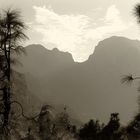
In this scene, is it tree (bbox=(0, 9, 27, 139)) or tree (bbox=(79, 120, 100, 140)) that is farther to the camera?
tree (bbox=(79, 120, 100, 140))

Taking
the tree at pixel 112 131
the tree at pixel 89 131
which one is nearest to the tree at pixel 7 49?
the tree at pixel 112 131

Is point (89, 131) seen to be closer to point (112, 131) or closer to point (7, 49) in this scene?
point (112, 131)

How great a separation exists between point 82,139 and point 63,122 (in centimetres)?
1153

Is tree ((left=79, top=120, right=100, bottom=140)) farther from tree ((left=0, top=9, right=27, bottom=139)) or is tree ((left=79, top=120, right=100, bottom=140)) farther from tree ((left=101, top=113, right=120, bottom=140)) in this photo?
tree ((left=0, top=9, right=27, bottom=139))

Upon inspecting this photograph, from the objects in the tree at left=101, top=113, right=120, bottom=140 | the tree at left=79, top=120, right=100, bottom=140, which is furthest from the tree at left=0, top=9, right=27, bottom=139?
the tree at left=79, top=120, right=100, bottom=140

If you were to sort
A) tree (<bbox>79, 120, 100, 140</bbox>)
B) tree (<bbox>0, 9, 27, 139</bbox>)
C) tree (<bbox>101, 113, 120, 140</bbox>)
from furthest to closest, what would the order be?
tree (<bbox>79, 120, 100, 140</bbox>), tree (<bbox>101, 113, 120, 140</bbox>), tree (<bbox>0, 9, 27, 139</bbox>)

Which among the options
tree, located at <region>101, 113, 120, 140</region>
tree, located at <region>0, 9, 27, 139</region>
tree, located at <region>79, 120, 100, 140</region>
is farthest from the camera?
tree, located at <region>79, 120, 100, 140</region>

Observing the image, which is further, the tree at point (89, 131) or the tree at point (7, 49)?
the tree at point (89, 131)

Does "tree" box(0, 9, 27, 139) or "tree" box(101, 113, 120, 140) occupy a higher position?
"tree" box(0, 9, 27, 139)

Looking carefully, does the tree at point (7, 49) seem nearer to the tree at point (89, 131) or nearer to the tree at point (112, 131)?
the tree at point (112, 131)

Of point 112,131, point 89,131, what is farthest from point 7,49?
point 89,131

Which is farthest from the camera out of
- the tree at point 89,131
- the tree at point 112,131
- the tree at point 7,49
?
the tree at point 89,131

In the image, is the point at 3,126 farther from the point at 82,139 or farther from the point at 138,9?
the point at 82,139

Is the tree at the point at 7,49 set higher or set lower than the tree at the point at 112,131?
higher
